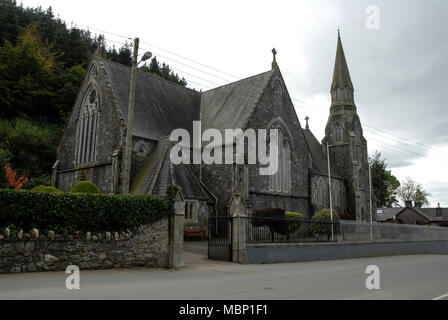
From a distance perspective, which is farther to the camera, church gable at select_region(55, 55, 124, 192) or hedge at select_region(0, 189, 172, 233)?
church gable at select_region(55, 55, 124, 192)

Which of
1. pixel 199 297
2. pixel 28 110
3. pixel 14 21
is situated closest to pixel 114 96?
pixel 199 297

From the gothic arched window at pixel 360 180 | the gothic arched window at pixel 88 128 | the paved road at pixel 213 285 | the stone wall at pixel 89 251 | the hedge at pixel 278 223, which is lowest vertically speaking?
the paved road at pixel 213 285

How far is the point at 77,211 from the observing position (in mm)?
11523

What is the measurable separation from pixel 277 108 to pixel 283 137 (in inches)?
101

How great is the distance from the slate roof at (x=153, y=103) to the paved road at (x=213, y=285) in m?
14.1

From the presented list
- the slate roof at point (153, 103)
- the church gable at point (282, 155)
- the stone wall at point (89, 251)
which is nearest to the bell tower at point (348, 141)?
the church gable at point (282, 155)

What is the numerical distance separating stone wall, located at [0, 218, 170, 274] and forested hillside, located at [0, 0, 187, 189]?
2092 cm

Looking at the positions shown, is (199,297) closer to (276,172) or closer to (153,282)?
(153,282)

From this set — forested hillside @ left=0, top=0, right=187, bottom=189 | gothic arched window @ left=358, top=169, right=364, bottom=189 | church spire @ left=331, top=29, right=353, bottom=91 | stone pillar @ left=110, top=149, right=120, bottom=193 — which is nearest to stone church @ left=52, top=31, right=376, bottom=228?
stone pillar @ left=110, top=149, right=120, bottom=193

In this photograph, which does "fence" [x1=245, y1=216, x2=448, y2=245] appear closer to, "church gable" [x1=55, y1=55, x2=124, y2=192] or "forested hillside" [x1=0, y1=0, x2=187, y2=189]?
Answer: "church gable" [x1=55, y1=55, x2=124, y2=192]

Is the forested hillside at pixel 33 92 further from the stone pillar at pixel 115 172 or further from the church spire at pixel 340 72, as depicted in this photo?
the church spire at pixel 340 72

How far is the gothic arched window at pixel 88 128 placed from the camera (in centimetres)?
2577

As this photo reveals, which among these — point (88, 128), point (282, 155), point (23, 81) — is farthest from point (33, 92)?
point (282, 155)

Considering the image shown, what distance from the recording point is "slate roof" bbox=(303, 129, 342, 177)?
129 ft
